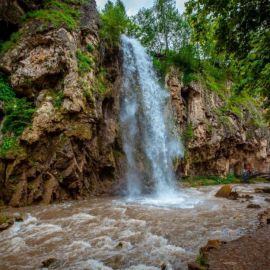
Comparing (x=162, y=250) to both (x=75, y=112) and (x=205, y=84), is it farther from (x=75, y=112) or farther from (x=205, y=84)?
(x=205, y=84)

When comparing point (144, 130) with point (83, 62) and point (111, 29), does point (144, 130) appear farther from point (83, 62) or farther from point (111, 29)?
point (111, 29)

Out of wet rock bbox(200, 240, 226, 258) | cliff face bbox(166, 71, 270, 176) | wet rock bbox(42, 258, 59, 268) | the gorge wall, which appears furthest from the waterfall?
wet rock bbox(42, 258, 59, 268)

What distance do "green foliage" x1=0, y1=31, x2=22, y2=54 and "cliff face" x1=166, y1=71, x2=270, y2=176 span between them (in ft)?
46.2

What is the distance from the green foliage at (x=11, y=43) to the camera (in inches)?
564

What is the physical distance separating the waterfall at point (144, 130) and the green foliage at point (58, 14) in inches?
199

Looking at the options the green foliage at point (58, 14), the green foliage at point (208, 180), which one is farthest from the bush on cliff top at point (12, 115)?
the green foliage at point (208, 180)

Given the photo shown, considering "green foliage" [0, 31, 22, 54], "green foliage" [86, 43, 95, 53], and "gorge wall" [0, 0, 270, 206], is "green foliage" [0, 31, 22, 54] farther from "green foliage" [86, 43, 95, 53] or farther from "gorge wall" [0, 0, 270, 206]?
"green foliage" [86, 43, 95, 53]

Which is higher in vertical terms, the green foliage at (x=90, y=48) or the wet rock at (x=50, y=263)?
the green foliage at (x=90, y=48)

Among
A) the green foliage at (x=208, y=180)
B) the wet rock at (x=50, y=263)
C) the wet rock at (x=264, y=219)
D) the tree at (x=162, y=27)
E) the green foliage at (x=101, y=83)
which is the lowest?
the wet rock at (x=50, y=263)

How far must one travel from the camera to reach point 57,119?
13.6 m

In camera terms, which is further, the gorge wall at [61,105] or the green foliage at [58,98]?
the green foliage at [58,98]

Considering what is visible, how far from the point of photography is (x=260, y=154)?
31.4 meters

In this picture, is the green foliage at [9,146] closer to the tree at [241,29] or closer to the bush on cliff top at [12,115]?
the bush on cliff top at [12,115]

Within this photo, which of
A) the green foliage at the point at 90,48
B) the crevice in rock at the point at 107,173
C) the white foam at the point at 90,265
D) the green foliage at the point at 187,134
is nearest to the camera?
the white foam at the point at 90,265
